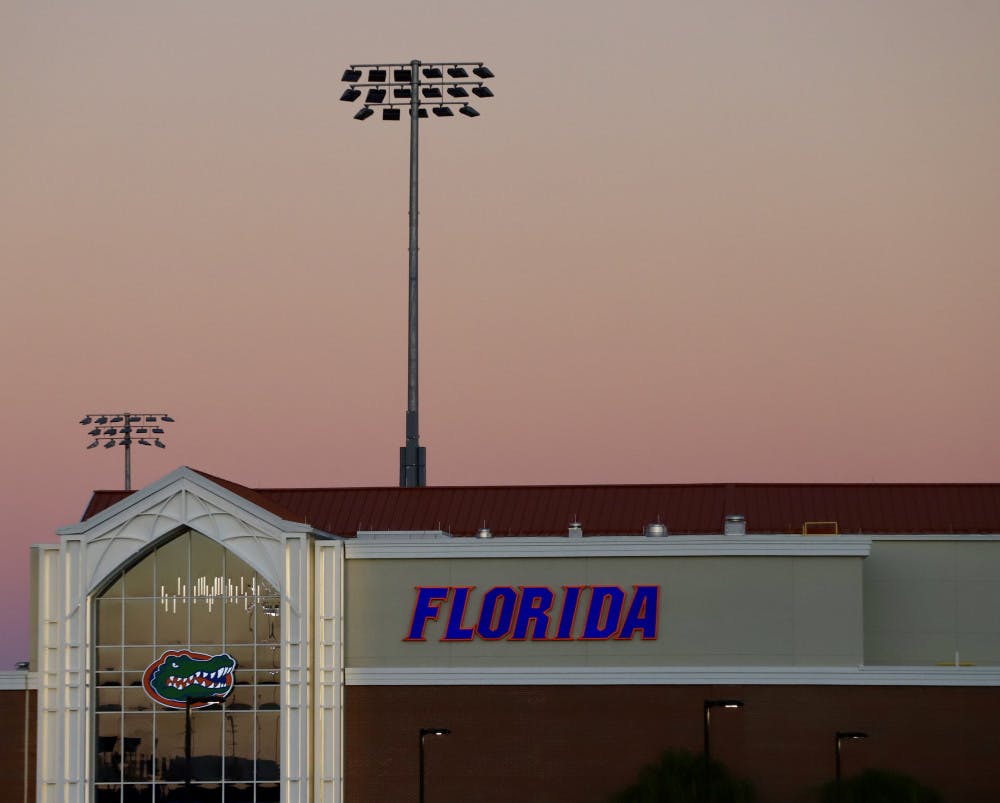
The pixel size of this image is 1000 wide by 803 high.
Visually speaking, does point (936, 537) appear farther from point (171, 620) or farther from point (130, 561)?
point (130, 561)

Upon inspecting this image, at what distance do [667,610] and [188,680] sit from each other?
17477mm

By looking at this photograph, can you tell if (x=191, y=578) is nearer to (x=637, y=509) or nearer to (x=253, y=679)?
(x=253, y=679)

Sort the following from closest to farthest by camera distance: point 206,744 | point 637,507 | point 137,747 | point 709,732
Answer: point 709,732, point 206,744, point 137,747, point 637,507

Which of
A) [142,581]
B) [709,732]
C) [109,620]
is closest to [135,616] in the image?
[109,620]

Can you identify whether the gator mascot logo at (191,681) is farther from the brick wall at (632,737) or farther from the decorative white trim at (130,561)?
the brick wall at (632,737)

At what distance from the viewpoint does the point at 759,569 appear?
84.6 metres

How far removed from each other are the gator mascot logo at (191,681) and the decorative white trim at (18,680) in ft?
14.7

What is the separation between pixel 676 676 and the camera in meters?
84.2

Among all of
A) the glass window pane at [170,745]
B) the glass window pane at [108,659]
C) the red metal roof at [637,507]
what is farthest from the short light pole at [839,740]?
the glass window pane at [108,659]

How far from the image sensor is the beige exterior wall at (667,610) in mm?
84375

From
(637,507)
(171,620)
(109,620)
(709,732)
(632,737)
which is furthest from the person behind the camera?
(637,507)

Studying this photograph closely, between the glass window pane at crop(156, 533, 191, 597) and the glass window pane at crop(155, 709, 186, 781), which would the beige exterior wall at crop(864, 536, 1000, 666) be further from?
the glass window pane at crop(155, 709, 186, 781)

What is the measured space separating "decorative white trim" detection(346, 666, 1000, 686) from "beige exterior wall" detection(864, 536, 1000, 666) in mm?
5638

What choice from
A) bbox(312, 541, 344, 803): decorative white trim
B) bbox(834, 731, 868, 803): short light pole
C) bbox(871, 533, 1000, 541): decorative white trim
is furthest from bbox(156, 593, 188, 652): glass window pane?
bbox(871, 533, 1000, 541): decorative white trim
